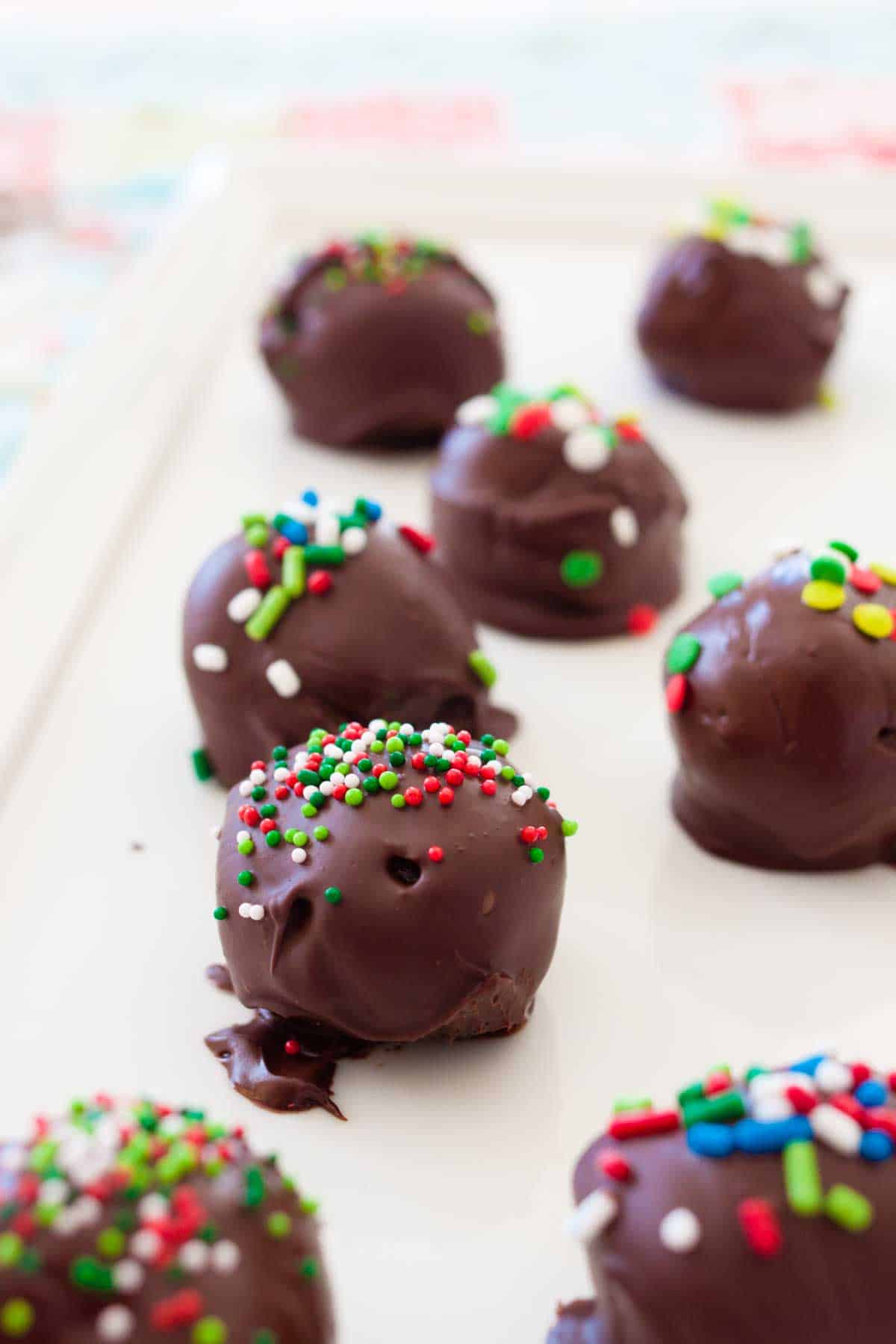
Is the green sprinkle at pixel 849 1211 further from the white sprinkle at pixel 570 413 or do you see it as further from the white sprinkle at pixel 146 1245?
the white sprinkle at pixel 570 413

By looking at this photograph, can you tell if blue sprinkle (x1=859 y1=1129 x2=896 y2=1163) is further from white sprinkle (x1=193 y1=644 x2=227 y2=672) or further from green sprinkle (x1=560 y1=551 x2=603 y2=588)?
green sprinkle (x1=560 y1=551 x2=603 y2=588)

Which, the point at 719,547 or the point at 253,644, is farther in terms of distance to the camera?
the point at 719,547

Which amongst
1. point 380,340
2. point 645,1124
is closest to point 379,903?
point 645,1124

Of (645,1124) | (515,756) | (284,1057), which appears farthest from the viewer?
(515,756)

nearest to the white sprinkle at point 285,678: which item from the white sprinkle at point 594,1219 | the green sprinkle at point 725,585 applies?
the green sprinkle at point 725,585

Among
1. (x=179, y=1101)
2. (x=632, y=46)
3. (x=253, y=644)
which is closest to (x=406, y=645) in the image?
(x=253, y=644)

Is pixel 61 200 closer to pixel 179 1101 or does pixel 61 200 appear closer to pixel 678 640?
pixel 678 640

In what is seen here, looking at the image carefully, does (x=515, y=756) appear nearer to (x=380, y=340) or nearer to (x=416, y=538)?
(x=416, y=538)
